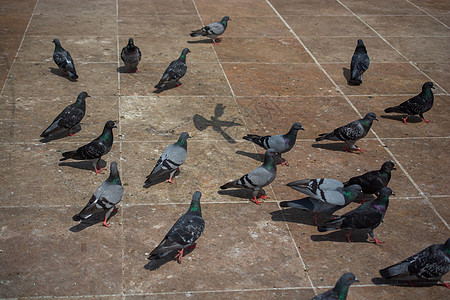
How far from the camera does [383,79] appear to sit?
40.8 feet

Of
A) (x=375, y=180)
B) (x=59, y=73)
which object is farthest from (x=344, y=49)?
(x=59, y=73)

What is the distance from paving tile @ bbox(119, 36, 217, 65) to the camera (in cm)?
1288

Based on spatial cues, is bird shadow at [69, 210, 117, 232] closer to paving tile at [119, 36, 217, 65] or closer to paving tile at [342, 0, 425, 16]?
paving tile at [119, 36, 217, 65]

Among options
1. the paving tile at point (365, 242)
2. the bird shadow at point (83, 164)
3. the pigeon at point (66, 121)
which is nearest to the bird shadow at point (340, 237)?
the paving tile at point (365, 242)

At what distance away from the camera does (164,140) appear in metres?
9.47

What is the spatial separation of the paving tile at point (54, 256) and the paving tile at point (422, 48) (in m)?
10.5

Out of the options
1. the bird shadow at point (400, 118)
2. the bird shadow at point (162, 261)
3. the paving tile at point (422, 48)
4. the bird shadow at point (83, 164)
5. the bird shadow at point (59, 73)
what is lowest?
the bird shadow at point (59, 73)

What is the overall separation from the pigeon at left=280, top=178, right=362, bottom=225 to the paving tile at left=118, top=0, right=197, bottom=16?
10277 millimetres

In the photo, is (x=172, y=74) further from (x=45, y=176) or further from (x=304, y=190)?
(x=304, y=190)

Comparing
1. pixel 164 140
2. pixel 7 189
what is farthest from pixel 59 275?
pixel 164 140

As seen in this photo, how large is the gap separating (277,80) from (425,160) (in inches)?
167

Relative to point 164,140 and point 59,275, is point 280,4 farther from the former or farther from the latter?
point 59,275

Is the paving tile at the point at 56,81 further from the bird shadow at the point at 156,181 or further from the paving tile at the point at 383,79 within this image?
the paving tile at the point at 383,79

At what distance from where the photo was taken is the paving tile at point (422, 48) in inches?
540
